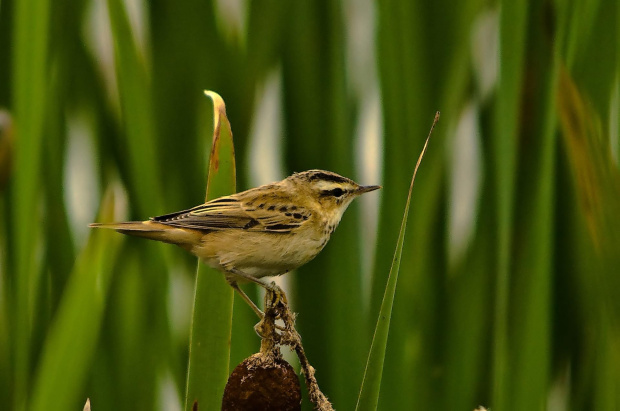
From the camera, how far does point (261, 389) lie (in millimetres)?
933

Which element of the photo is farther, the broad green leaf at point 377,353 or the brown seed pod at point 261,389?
the broad green leaf at point 377,353

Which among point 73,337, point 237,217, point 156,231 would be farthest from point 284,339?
point 73,337

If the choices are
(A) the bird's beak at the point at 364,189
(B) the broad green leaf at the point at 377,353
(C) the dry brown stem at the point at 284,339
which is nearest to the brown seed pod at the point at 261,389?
(C) the dry brown stem at the point at 284,339

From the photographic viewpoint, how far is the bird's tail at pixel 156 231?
1.13 meters

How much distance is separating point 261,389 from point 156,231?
0.38m

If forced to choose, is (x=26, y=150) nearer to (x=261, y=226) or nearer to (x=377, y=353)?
(x=261, y=226)

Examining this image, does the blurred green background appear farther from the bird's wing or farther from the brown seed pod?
the brown seed pod

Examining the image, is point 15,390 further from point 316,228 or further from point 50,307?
point 316,228

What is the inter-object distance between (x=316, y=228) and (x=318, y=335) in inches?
13.5

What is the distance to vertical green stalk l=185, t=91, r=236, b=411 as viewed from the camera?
1147 mm

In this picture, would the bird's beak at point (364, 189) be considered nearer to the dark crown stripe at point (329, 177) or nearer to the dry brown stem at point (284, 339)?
the dark crown stripe at point (329, 177)

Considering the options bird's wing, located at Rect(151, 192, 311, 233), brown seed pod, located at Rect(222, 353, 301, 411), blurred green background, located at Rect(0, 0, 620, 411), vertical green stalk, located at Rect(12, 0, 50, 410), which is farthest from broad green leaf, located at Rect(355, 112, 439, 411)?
vertical green stalk, located at Rect(12, 0, 50, 410)

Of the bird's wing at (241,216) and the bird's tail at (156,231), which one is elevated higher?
the bird's wing at (241,216)

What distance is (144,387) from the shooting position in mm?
1788
